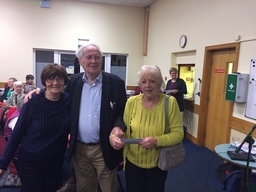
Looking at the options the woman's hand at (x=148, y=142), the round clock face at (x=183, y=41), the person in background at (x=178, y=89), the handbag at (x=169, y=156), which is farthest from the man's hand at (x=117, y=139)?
the round clock face at (x=183, y=41)

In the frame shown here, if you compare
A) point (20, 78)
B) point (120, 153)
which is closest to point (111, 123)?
point (120, 153)

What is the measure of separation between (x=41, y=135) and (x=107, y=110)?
495 millimetres

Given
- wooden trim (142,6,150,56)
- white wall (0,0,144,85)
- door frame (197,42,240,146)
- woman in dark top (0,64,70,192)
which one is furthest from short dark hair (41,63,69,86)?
wooden trim (142,6,150,56)

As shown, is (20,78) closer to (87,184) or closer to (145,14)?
(145,14)

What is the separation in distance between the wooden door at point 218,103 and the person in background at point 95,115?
249 centimetres

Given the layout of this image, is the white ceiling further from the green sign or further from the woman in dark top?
the woman in dark top

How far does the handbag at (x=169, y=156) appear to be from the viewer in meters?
1.41

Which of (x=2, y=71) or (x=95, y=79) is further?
(x=2, y=71)

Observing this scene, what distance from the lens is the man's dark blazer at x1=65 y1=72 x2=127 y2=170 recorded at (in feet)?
5.35

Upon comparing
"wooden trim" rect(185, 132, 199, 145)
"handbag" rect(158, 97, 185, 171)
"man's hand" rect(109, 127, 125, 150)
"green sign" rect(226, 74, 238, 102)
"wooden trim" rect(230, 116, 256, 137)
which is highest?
"green sign" rect(226, 74, 238, 102)

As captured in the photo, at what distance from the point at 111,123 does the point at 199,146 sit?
326 centimetres

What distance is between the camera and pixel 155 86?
147 cm

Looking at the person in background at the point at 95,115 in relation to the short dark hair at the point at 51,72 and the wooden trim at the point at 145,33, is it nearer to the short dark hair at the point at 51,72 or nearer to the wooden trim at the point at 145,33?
the short dark hair at the point at 51,72

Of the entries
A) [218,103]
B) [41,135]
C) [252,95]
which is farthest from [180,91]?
[41,135]
